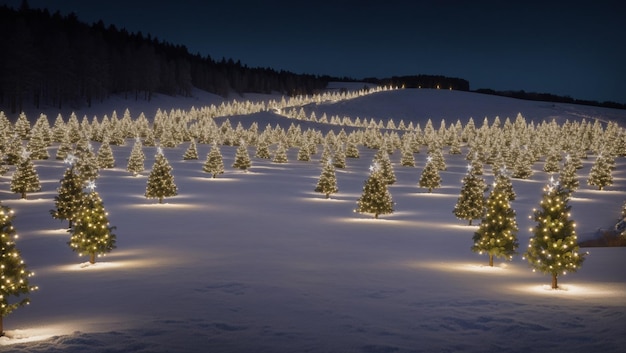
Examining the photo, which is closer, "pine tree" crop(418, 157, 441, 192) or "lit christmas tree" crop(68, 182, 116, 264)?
"lit christmas tree" crop(68, 182, 116, 264)

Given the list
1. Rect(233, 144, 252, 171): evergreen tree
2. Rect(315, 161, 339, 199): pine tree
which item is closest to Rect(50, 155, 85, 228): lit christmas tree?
Rect(315, 161, 339, 199): pine tree

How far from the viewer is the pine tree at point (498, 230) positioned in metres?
25.0

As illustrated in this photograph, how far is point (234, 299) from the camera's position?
1728 centimetres

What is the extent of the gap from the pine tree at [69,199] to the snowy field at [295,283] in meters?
0.96

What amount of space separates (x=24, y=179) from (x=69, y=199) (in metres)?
10.8

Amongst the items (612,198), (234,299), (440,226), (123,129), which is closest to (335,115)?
(123,129)

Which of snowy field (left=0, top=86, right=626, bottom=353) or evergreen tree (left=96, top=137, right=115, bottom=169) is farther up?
evergreen tree (left=96, top=137, right=115, bottom=169)

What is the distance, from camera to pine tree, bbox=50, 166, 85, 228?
34.4 meters

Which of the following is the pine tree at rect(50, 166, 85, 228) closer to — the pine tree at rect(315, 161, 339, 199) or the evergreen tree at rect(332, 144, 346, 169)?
the pine tree at rect(315, 161, 339, 199)

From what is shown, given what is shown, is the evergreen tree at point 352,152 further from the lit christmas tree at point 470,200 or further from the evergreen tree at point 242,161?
the lit christmas tree at point 470,200

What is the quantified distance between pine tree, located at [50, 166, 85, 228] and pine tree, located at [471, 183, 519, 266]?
22242mm

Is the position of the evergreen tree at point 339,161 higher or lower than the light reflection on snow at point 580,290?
higher

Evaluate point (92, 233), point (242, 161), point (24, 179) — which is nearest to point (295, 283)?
point (92, 233)

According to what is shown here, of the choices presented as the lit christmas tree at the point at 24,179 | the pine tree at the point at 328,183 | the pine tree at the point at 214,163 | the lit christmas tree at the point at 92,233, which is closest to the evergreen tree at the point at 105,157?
the pine tree at the point at 214,163
